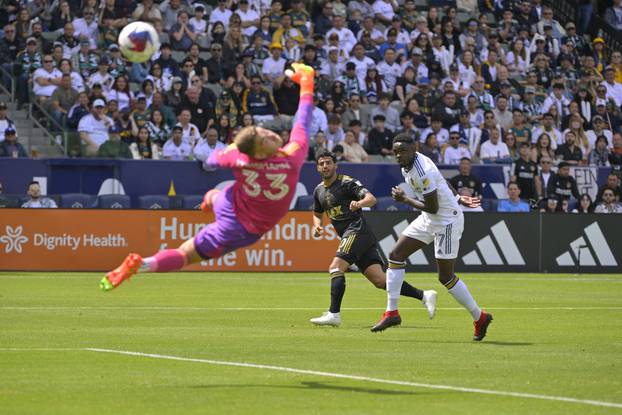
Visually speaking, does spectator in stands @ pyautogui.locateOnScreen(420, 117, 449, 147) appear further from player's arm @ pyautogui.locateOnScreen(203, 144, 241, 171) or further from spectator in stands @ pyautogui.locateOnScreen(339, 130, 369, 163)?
player's arm @ pyautogui.locateOnScreen(203, 144, 241, 171)

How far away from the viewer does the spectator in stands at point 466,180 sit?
29.5 m

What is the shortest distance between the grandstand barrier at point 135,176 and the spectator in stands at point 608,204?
329 cm

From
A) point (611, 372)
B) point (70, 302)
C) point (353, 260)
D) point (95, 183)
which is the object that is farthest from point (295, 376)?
point (95, 183)

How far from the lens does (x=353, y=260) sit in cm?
1669

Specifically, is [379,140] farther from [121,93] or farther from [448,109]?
[121,93]

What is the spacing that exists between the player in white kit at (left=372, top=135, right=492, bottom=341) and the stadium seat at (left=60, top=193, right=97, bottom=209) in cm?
1438

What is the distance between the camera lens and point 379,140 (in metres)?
31.2

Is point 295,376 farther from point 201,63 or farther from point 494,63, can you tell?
point 494,63

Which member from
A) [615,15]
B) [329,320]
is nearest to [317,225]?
[329,320]

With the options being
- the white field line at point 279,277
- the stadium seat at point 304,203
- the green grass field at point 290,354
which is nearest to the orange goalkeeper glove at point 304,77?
the green grass field at point 290,354

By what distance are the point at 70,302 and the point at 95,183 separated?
30.9 feet

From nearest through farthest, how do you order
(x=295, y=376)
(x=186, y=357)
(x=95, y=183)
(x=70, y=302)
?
(x=295, y=376), (x=186, y=357), (x=70, y=302), (x=95, y=183)

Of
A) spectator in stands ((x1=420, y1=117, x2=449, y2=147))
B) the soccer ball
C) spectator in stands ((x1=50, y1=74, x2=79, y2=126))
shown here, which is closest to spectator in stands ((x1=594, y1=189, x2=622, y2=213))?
spectator in stands ((x1=420, y1=117, x2=449, y2=147))

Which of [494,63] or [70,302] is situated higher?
[494,63]
